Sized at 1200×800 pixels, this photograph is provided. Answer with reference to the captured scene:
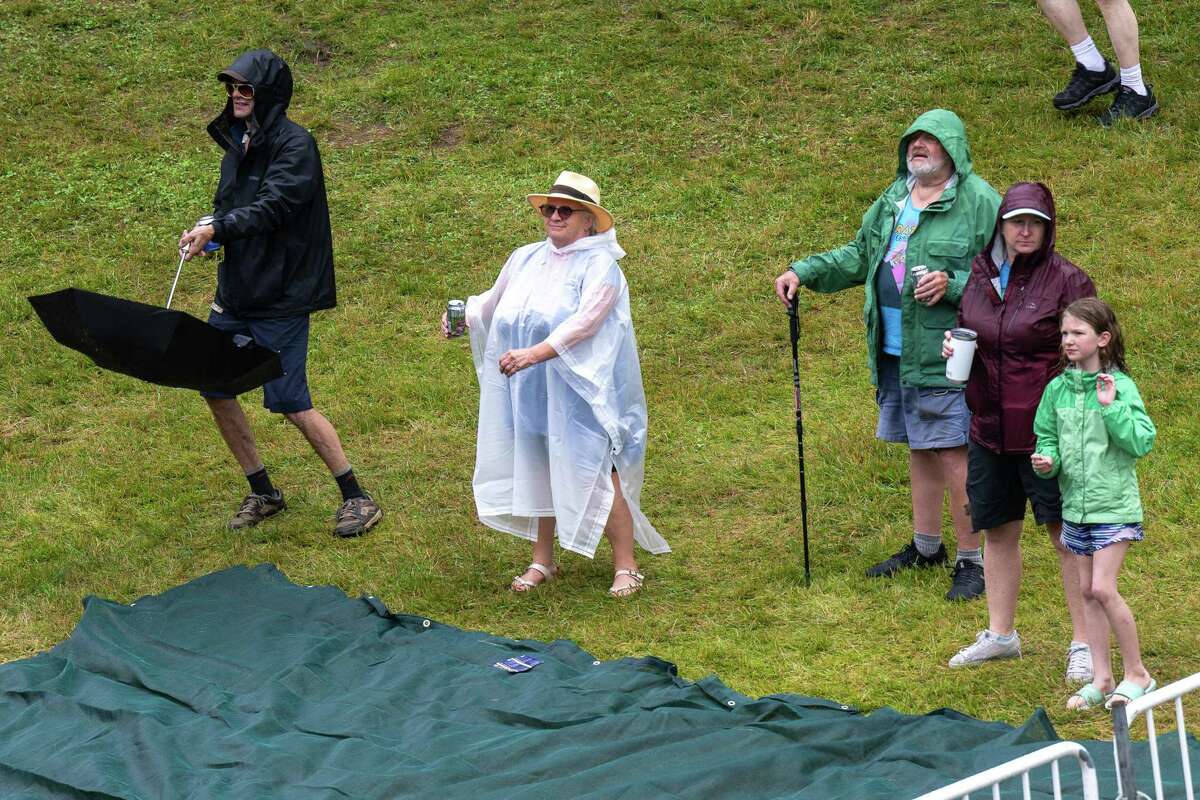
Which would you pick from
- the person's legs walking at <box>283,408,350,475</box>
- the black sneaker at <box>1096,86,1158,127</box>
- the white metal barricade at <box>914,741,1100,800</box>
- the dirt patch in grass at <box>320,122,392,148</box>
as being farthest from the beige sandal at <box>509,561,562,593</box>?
the dirt patch in grass at <box>320,122,392,148</box>

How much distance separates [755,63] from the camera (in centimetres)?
1185

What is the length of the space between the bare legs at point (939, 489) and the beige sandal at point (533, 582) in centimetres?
160

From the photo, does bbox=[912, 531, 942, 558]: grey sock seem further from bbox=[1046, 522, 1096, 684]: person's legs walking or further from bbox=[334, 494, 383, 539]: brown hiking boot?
bbox=[334, 494, 383, 539]: brown hiking boot

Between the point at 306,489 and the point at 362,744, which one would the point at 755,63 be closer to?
the point at 306,489

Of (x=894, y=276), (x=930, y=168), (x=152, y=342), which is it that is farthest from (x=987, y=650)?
(x=152, y=342)

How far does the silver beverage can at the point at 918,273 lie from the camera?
5574 millimetres

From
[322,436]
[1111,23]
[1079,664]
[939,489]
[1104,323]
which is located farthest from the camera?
[1111,23]

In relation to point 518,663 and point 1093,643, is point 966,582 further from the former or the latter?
point 518,663

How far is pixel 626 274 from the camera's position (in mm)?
9727

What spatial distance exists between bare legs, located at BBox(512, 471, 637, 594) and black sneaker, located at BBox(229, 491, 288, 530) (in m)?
1.67

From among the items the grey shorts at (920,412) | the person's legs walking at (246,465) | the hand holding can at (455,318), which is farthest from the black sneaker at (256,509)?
the grey shorts at (920,412)

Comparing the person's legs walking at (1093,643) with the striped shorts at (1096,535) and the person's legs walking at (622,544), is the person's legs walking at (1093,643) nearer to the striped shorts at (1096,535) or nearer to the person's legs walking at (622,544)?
the striped shorts at (1096,535)

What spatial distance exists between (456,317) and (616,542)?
1.20 m

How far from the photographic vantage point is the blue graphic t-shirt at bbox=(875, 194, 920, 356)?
5.78 meters
